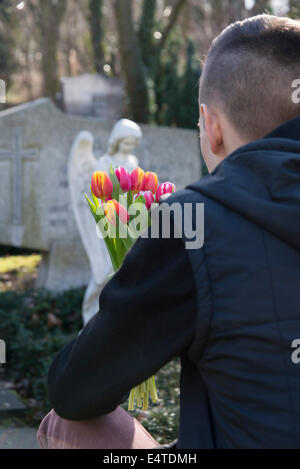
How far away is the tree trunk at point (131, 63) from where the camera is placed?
10805mm

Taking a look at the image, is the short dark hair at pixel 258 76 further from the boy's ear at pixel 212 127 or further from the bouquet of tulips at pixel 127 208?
the bouquet of tulips at pixel 127 208

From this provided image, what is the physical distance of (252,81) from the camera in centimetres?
132

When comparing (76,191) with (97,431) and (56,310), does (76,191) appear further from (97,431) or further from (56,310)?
(97,431)

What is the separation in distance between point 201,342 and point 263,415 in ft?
0.54

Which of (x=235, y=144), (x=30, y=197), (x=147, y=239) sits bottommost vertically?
(x=30, y=197)

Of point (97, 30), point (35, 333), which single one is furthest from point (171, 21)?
point (35, 333)

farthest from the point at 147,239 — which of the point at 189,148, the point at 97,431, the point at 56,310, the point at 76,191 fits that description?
the point at 189,148

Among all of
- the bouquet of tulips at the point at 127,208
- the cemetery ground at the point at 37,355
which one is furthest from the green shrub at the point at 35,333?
the bouquet of tulips at the point at 127,208

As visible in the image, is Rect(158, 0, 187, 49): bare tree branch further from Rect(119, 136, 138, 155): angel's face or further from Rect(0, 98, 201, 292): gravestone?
Rect(119, 136, 138, 155): angel's face

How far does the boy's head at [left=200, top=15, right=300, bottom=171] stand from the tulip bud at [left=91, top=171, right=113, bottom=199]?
1.33 ft

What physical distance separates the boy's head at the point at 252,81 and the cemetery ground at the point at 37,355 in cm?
225

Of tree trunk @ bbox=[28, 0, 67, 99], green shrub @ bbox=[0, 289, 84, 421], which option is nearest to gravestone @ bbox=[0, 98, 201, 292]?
green shrub @ bbox=[0, 289, 84, 421]

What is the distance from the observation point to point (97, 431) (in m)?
1.39

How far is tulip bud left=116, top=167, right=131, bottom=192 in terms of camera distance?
1.72 m
